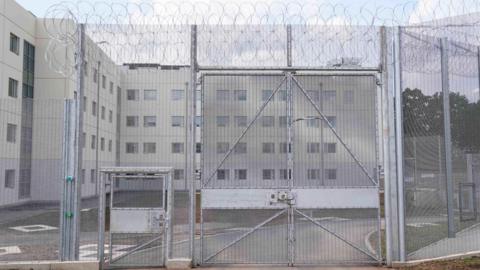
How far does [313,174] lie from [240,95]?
2.05m

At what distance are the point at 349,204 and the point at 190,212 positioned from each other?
2.96m

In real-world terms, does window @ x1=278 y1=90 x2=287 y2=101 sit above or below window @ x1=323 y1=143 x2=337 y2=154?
above

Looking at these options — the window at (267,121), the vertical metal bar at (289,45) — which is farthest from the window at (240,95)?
the vertical metal bar at (289,45)

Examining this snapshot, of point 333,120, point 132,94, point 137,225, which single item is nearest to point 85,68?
point 132,94

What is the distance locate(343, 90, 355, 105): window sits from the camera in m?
9.03

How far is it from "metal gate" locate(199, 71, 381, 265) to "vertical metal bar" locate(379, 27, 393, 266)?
17 cm

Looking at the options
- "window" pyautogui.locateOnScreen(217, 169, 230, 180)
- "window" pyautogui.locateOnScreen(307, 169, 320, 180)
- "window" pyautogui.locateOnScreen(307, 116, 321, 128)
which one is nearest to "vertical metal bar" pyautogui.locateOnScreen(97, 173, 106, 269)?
"window" pyautogui.locateOnScreen(217, 169, 230, 180)

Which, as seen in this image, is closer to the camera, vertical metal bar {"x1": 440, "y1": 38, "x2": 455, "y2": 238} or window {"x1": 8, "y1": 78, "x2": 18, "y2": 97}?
vertical metal bar {"x1": 440, "y1": 38, "x2": 455, "y2": 238}

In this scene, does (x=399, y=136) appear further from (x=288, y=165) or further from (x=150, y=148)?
(x=150, y=148)

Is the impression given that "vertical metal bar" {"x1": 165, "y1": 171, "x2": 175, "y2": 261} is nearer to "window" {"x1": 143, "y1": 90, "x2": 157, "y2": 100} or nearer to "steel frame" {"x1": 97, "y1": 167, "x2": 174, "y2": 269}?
"steel frame" {"x1": 97, "y1": 167, "x2": 174, "y2": 269}

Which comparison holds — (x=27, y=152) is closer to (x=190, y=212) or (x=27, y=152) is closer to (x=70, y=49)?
(x=70, y=49)

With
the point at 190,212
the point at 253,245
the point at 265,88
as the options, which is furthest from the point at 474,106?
the point at 190,212

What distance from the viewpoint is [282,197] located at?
8570mm

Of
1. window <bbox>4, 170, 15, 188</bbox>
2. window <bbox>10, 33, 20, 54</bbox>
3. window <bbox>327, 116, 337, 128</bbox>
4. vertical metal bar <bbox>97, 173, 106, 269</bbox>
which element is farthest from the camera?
window <bbox>10, 33, 20, 54</bbox>
